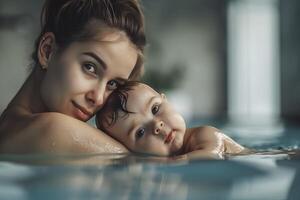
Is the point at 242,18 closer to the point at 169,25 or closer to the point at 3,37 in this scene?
the point at 169,25

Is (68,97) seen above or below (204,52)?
below

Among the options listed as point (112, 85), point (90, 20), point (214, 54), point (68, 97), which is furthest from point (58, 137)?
point (214, 54)

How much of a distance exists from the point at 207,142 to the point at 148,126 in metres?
0.16

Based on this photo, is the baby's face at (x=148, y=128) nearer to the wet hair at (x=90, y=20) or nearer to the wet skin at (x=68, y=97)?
the wet skin at (x=68, y=97)

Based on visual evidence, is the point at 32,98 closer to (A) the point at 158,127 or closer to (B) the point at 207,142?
(A) the point at 158,127

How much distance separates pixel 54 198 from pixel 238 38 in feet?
24.6

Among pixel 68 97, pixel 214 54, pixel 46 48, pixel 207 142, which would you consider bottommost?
pixel 207 142

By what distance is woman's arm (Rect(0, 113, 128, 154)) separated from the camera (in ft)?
4.26

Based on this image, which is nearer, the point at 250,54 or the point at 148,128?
the point at 148,128

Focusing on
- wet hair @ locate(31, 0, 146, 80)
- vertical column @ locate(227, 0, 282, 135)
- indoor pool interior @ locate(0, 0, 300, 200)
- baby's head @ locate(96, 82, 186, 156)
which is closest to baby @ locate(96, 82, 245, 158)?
baby's head @ locate(96, 82, 186, 156)

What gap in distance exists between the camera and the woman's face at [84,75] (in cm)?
141

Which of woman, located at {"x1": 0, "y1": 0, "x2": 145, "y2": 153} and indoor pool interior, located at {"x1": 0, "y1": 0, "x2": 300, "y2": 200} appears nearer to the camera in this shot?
woman, located at {"x1": 0, "y1": 0, "x2": 145, "y2": 153}

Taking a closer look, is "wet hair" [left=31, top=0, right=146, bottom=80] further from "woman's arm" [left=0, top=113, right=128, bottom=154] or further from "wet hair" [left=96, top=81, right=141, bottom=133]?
"woman's arm" [left=0, top=113, right=128, bottom=154]

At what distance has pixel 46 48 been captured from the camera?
1527 mm
